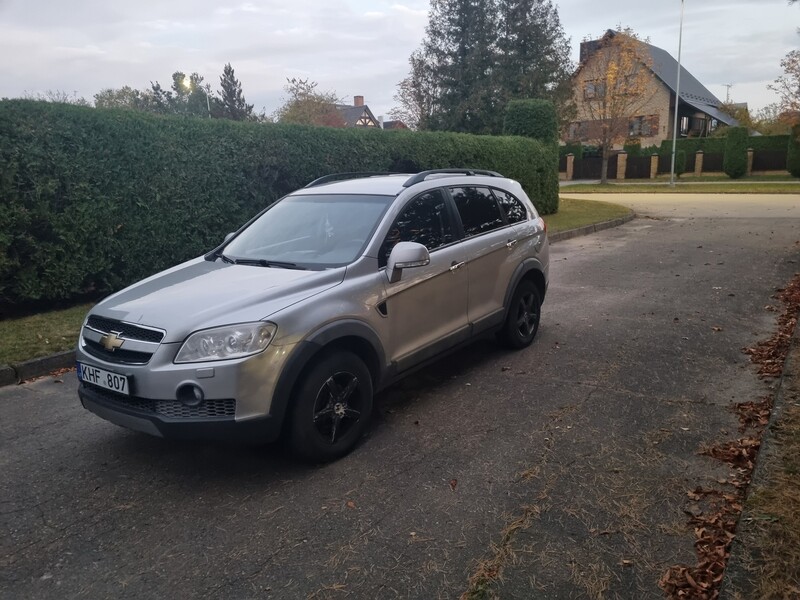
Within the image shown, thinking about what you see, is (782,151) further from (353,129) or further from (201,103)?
(201,103)

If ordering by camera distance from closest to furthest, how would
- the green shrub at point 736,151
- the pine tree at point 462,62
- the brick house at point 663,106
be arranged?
the pine tree at point 462,62, the green shrub at point 736,151, the brick house at point 663,106

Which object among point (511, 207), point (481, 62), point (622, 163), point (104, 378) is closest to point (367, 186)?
point (511, 207)

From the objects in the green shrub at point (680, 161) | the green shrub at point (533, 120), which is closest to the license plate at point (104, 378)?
the green shrub at point (533, 120)

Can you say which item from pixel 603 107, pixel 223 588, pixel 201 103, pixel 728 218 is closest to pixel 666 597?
pixel 223 588

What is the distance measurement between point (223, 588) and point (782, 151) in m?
52.5

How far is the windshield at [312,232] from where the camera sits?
460cm

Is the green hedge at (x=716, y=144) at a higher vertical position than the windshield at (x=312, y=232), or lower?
higher

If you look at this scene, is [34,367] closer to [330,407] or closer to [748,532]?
[330,407]

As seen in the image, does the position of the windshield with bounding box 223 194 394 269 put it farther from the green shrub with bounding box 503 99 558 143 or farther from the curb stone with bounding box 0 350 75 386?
the green shrub with bounding box 503 99 558 143

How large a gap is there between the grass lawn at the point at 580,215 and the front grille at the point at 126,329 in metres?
13.3

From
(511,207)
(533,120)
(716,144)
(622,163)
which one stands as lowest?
(511,207)

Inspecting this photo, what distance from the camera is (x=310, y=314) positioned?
3881 mm

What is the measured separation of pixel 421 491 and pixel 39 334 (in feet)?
17.1

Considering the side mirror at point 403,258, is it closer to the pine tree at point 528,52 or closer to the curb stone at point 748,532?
the curb stone at point 748,532
